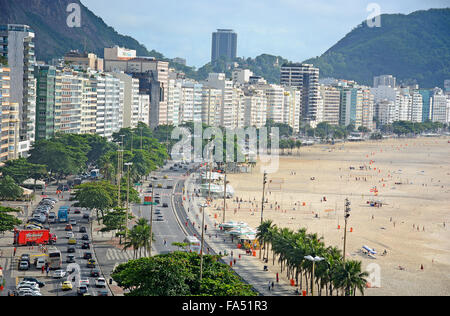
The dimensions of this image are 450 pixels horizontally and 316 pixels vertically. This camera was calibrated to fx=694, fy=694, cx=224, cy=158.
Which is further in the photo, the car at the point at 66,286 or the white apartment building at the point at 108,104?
the white apartment building at the point at 108,104

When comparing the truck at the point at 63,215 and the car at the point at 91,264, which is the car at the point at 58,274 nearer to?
the car at the point at 91,264

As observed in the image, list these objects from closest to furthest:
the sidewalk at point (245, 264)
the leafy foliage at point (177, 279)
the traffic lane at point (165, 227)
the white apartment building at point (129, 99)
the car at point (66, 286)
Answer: the leafy foliage at point (177, 279) < the car at point (66, 286) < the sidewalk at point (245, 264) < the traffic lane at point (165, 227) < the white apartment building at point (129, 99)

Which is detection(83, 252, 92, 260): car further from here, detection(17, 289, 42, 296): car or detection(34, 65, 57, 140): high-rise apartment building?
detection(34, 65, 57, 140): high-rise apartment building

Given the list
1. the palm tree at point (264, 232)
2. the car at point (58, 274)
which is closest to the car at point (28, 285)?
the car at point (58, 274)

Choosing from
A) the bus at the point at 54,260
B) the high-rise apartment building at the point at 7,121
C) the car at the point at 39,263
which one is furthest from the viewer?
the high-rise apartment building at the point at 7,121

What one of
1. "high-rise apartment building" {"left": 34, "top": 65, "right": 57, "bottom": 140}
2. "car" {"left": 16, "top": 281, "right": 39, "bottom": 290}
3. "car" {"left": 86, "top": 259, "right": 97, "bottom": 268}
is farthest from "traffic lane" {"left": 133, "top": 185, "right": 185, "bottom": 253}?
"high-rise apartment building" {"left": 34, "top": 65, "right": 57, "bottom": 140}
